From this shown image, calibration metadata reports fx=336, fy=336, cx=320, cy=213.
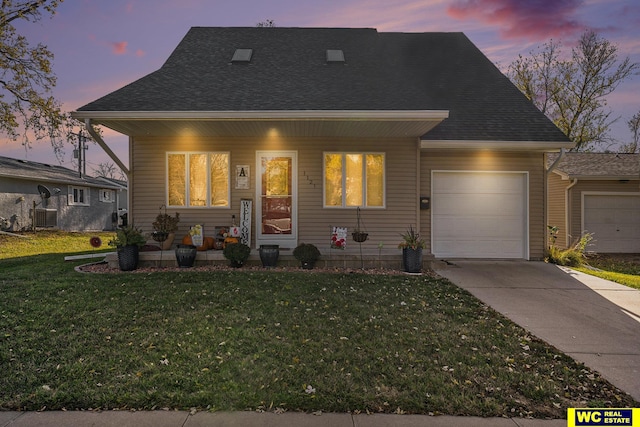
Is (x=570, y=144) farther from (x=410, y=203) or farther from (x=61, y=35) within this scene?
(x=61, y=35)

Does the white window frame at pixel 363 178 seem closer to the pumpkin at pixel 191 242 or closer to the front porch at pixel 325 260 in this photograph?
the front porch at pixel 325 260

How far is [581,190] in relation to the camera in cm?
1166

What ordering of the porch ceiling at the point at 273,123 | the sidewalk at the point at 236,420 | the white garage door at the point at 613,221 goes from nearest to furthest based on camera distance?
the sidewalk at the point at 236,420 < the porch ceiling at the point at 273,123 < the white garage door at the point at 613,221

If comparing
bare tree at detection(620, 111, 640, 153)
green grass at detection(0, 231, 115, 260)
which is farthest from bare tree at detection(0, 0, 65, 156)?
bare tree at detection(620, 111, 640, 153)

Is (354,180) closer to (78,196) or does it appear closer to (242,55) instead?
(242,55)

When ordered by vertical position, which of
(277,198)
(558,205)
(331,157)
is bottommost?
(558,205)

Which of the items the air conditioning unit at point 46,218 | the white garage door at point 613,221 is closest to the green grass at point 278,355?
the white garage door at point 613,221

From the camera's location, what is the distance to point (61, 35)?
39.9 ft

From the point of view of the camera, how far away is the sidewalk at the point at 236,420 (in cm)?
219

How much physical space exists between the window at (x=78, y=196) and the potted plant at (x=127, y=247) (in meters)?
15.6

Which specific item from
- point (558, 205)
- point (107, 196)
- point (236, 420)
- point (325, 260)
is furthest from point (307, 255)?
point (107, 196)

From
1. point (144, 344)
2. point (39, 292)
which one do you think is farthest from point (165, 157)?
point (144, 344)

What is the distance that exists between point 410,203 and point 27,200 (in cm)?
1813

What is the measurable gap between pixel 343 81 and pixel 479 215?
481 centimetres
